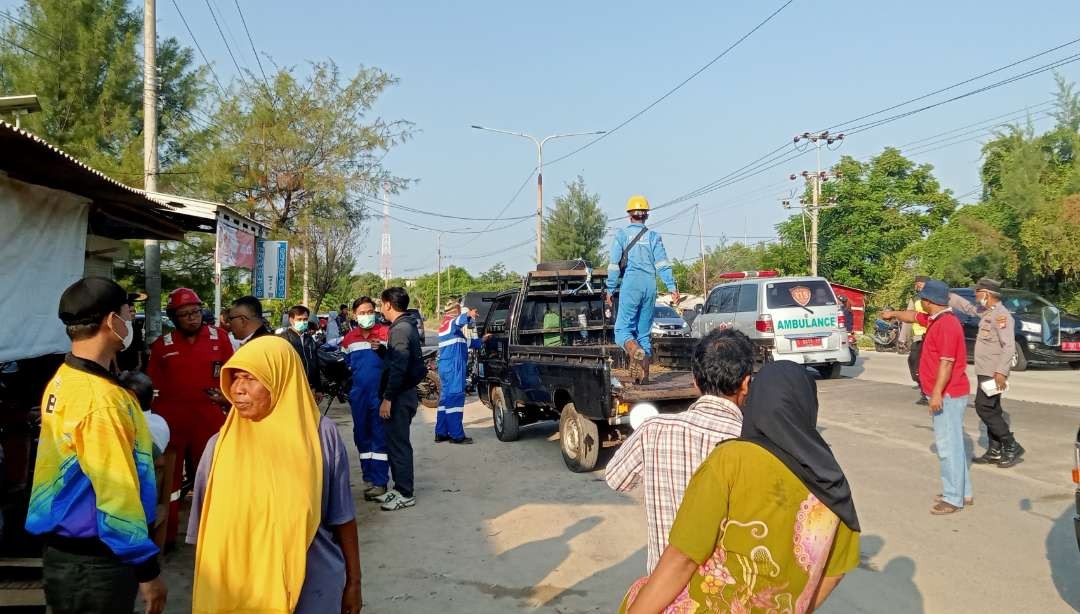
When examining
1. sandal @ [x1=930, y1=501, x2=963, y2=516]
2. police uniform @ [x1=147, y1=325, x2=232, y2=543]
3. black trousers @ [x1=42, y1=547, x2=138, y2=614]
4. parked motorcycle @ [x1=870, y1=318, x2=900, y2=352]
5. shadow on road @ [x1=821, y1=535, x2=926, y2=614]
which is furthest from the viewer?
parked motorcycle @ [x1=870, y1=318, x2=900, y2=352]

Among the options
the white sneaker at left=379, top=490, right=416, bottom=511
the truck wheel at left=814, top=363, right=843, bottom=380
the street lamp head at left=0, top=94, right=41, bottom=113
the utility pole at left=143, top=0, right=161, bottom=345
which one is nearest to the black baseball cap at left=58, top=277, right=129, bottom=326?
the white sneaker at left=379, top=490, right=416, bottom=511

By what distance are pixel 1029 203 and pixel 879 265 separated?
12547mm

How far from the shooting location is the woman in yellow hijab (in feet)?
8.37

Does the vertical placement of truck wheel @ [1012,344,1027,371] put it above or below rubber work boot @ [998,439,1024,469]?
above

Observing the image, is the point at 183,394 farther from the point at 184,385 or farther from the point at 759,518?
the point at 759,518

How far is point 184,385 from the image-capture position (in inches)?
215

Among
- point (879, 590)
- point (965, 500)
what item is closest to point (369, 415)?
point (879, 590)

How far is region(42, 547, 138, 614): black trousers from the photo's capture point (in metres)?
2.46

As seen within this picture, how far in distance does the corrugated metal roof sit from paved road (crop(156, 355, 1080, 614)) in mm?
2971

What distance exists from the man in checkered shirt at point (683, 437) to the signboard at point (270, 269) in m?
10.1

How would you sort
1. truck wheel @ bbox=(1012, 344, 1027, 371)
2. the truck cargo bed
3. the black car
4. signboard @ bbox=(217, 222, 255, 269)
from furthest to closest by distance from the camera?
truck wheel @ bbox=(1012, 344, 1027, 371), the black car, signboard @ bbox=(217, 222, 255, 269), the truck cargo bed

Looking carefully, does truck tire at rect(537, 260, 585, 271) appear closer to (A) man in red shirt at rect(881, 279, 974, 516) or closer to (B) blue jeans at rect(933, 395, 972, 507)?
(A) man in red shirt at rect(881, 279, 974, 516)

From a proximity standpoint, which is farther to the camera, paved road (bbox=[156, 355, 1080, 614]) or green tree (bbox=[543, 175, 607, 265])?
green tree (bbox=[543, 175, 607, 265])

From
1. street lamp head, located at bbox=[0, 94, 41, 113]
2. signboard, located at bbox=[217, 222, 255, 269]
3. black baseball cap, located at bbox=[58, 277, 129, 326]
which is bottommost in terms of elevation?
black baseball cap, located at bbox=[58, 277, 129, 326]
